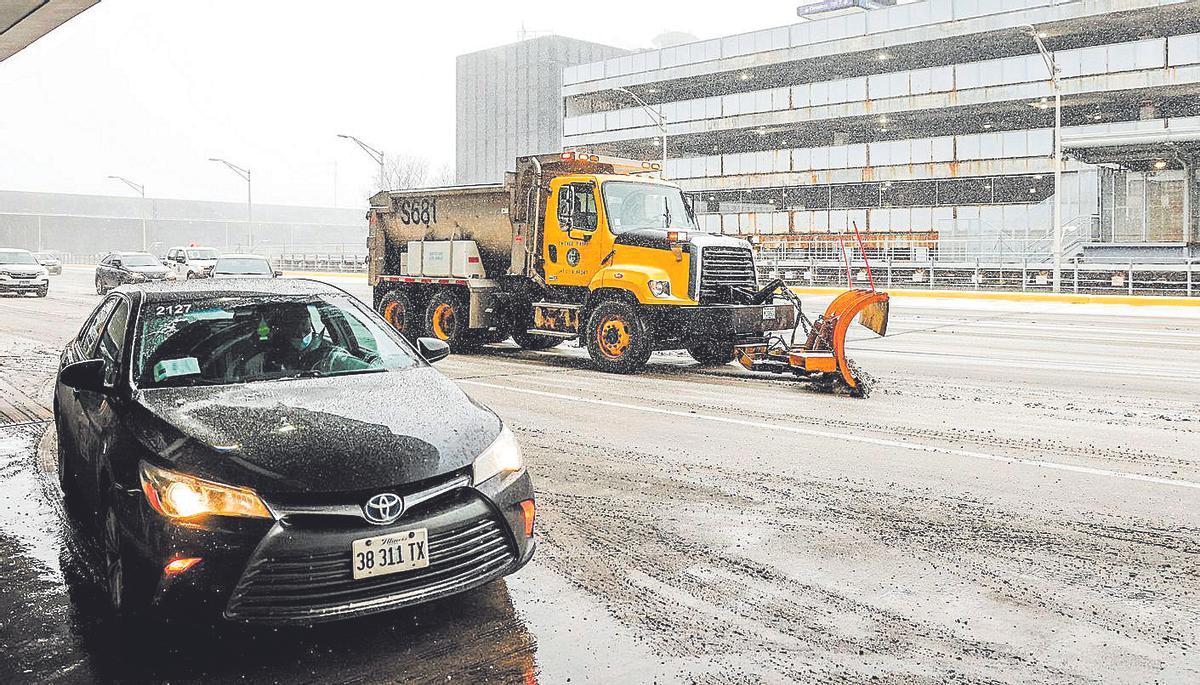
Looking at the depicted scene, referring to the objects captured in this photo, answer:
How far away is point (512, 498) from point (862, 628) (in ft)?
5.34

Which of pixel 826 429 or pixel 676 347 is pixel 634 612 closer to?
pixel 826 429

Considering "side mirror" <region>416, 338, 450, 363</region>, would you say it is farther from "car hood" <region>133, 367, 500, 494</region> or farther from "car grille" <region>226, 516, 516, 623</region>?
"car grille" <region>226, 516, 516, 623</region>

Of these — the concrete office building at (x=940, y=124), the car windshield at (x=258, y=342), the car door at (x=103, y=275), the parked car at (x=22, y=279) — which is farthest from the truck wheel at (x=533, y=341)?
the concrete office building at (x=940, y=124)

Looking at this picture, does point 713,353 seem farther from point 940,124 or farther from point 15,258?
point 940,124

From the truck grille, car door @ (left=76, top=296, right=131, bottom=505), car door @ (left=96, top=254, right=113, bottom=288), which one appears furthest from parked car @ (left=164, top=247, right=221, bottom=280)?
car door @ (left=76, top=296, right=131, bottom=505)

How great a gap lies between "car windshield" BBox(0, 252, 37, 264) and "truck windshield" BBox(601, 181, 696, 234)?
28117mm

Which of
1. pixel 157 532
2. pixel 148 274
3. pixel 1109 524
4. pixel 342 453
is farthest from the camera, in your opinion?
pixel 148 274

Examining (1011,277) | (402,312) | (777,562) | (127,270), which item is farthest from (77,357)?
(1011,277)

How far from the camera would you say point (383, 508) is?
411 cm

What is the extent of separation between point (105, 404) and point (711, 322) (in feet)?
29.7

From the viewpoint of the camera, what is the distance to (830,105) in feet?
177

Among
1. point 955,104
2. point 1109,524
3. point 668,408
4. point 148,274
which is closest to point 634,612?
point 1109,524

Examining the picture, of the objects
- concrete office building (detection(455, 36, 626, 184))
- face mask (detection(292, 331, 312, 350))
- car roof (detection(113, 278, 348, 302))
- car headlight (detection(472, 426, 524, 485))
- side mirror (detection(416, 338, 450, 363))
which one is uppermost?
concrete office building (detection(455, 36, 626, 184))

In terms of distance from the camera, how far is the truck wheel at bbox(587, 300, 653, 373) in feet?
44.2
